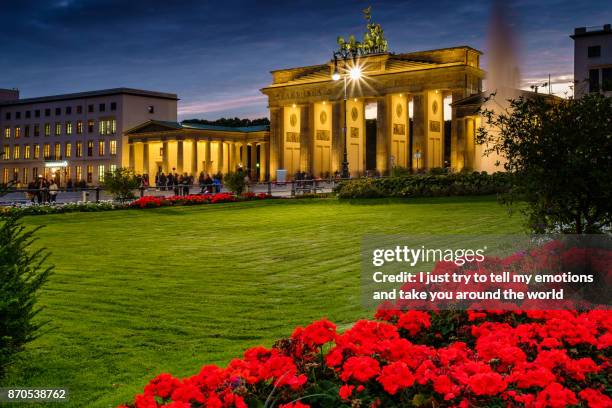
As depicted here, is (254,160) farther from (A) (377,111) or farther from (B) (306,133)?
(A) (377,111)

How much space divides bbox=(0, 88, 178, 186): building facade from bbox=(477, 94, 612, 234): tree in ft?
299

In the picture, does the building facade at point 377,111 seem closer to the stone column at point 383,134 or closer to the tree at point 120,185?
the stone column at point 383,134

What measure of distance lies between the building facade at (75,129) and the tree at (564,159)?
299 ft

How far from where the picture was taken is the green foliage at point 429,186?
1271 inches

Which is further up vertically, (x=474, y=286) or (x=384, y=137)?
(x=384, y=137)

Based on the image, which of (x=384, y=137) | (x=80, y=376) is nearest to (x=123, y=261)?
(x=80, y=376)

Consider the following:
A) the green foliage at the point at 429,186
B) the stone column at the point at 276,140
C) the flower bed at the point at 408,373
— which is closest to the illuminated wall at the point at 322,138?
the stone column at the point at 276,140

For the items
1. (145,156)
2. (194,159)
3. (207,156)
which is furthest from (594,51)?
(145,156)

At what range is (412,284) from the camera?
723 cm

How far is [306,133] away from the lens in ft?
284

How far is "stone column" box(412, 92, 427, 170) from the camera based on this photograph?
75812 millimetres

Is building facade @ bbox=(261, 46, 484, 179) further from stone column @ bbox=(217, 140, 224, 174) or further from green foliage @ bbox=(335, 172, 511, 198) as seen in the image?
green foliage @ bbox=(335, 172, 511, 198)

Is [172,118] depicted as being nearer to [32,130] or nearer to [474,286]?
[32,130]

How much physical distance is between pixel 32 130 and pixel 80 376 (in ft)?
373
